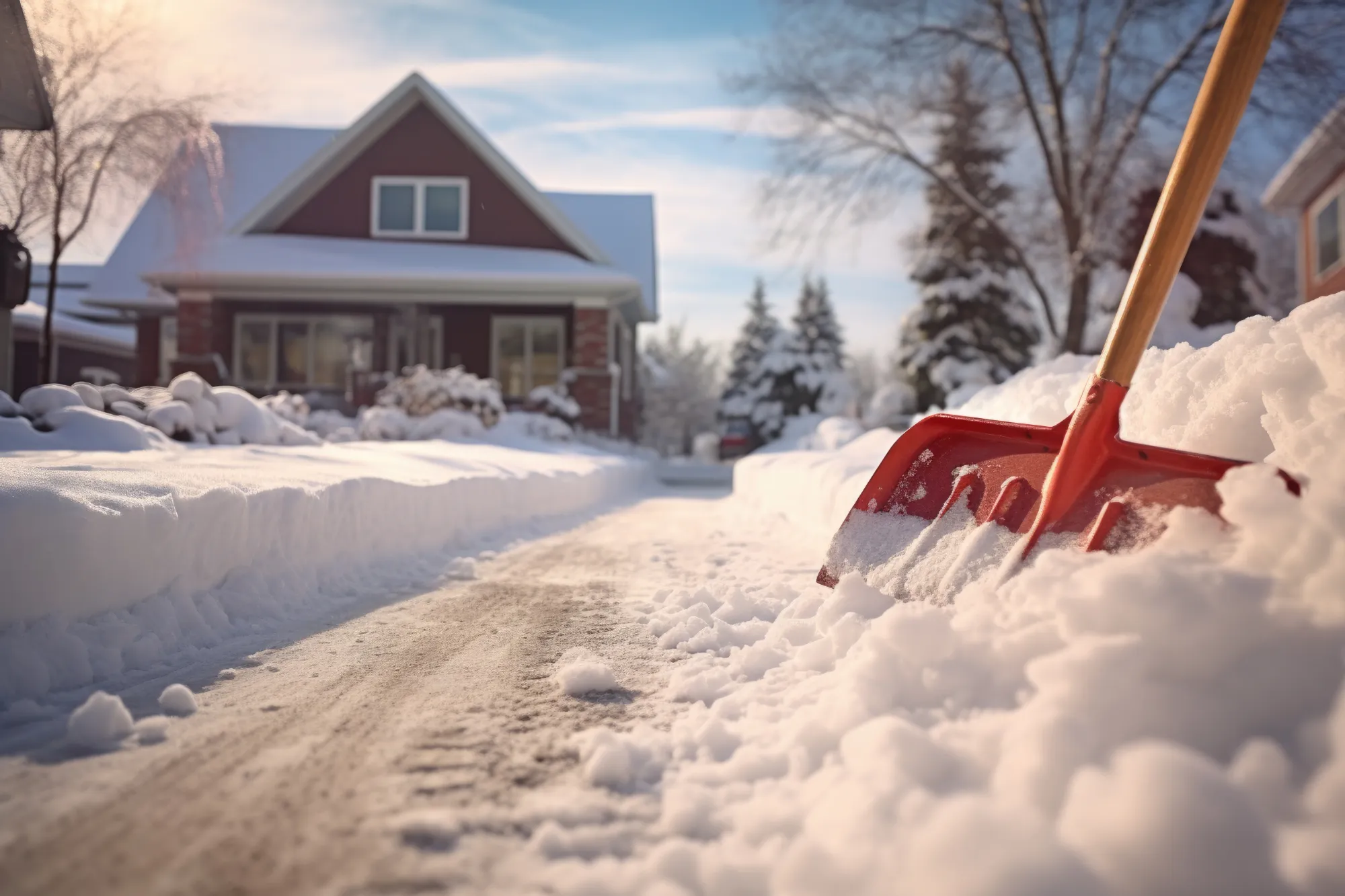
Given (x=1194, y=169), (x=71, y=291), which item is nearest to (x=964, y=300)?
(x=1194, y=169)

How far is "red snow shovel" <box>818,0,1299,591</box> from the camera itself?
2027 millimetres

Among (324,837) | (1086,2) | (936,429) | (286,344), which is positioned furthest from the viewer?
(286,344)

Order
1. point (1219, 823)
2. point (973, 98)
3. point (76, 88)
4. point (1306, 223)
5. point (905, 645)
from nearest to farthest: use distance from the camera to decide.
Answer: point (1219, 823) < point (905, 645) < point (76, 88) < point (973, 98) < point (1306, 223)

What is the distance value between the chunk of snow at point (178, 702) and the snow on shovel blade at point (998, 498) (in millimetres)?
1928

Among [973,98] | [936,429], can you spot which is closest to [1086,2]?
[973,98]

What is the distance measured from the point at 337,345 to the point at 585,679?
719 inches

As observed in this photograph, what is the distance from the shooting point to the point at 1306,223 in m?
15.3

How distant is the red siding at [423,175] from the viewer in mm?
17766

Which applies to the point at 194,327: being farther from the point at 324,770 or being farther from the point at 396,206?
the point at 324,770

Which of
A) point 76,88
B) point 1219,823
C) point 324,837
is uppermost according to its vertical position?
point 76,88

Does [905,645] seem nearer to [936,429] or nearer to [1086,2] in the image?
[936,429]

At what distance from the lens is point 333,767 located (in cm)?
180

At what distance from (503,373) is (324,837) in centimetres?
1779

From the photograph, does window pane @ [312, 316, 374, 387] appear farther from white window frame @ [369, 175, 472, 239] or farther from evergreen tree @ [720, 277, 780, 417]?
evergreen tree @ [720, 277, 780, 417]
